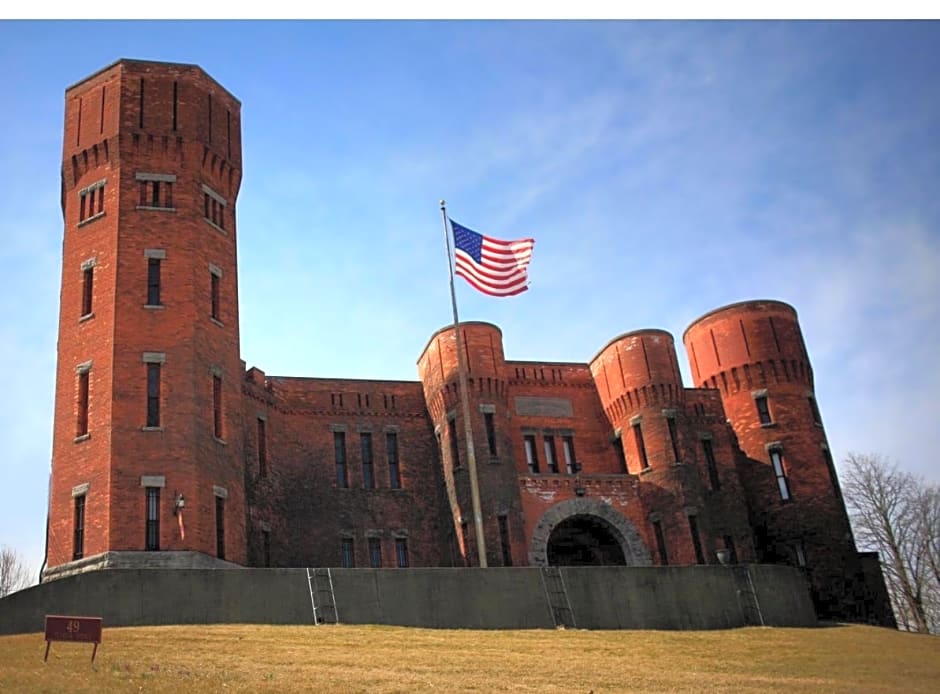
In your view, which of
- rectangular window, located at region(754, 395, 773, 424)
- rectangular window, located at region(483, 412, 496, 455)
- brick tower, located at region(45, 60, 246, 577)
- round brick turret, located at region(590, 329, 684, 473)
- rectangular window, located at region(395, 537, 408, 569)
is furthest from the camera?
rectangular window, located at region(754, 395, 773, 424)

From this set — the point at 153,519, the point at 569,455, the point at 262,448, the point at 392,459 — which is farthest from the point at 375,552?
the point at 153,519

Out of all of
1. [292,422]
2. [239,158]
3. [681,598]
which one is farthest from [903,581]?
[239,158]

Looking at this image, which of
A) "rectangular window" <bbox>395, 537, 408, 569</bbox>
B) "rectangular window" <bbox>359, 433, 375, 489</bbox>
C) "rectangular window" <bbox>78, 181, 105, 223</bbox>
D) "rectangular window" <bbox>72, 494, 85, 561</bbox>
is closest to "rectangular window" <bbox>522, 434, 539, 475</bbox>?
"rectangular window" <bbox>395, 537, 408, 569</bbox>

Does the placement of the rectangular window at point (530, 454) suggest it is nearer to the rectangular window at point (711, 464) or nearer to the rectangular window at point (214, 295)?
the rectangular window at point (711, 464)

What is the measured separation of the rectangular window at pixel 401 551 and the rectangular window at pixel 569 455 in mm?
7785

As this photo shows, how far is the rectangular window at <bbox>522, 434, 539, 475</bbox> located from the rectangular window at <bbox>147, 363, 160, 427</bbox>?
16.6 metres

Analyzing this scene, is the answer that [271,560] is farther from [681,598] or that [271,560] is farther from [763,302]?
[763,302]

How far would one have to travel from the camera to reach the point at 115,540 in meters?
29.5

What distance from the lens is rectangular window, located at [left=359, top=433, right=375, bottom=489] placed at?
40938 mm

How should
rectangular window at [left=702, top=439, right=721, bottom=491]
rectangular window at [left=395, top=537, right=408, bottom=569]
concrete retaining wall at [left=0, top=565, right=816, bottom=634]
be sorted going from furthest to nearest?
rectangular window at [left=702, top=439, right=721, bottom=491], rectangular window at [left=395, top=537, right=408, bottom=569], concrete retaining wall at [left=0, top=565, right=816, bottom=634]

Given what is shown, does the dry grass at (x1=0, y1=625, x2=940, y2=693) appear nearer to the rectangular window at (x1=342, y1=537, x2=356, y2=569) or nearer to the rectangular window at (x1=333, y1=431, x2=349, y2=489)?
the rectangular window at (x1=342, y1=537, x2=356, y2=569)

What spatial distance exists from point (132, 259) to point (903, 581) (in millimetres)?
34542

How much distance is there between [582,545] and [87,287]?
22.1 m

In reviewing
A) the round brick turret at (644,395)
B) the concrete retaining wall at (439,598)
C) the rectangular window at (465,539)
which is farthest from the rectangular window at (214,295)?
the round brick turret at (644,395)
